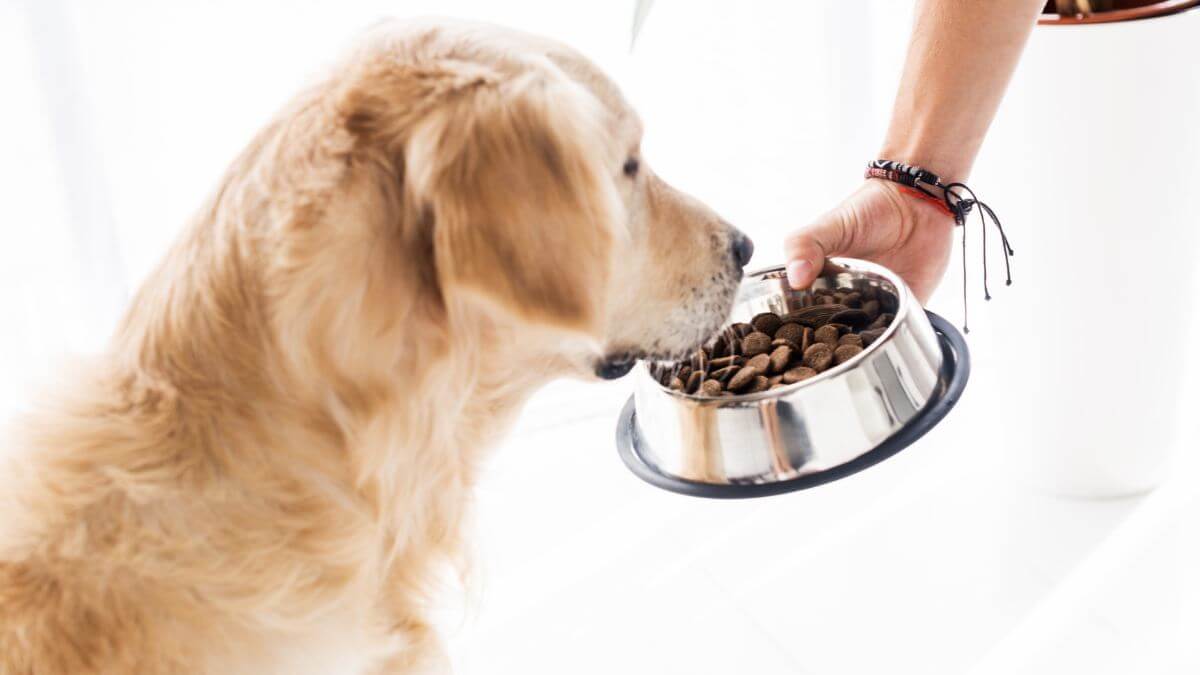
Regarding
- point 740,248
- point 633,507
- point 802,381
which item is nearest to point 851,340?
point 802,381

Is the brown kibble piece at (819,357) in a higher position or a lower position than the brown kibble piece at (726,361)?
higher

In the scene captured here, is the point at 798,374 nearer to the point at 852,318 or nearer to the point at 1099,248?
the point at 852,318

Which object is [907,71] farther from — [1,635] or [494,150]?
[1,635]

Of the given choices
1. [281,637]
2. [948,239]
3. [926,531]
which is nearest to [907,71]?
[948,239]

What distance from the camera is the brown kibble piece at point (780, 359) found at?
1.28 metres

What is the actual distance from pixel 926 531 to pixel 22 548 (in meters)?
1.33

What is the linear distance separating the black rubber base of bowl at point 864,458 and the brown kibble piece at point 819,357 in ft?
0.39

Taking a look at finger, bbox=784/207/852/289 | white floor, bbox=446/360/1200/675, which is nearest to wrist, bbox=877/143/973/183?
finger, bbox=784/207/852/289

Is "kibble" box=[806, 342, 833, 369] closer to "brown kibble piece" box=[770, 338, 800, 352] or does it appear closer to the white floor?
"brown kibble piece" box=[770, 338, 800, 352]

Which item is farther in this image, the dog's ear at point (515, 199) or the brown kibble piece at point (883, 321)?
the brown kibble piece at point (883, 321)

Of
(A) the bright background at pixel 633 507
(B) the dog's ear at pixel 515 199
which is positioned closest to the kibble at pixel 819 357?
(A) the bright background at pixel 633 507

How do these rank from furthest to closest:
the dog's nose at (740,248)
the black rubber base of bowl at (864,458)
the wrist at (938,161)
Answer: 1. the wrist at (938,161)
2. the black rubber base of bowl at (864,458)
3. the dog's nose at (740,248)

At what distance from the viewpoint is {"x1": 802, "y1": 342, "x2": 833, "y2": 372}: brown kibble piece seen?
1257 millimetres

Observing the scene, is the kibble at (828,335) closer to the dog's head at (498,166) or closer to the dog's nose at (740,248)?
the dog's nose at (740,248)
